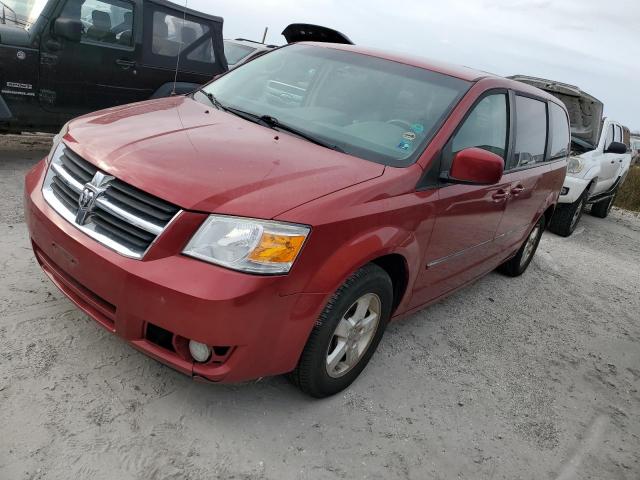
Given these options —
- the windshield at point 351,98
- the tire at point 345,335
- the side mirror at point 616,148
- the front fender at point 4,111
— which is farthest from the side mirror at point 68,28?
the side mirror at point 616,148

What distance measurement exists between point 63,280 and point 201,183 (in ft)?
2.85

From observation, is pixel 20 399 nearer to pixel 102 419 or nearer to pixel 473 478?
pixel 102 419

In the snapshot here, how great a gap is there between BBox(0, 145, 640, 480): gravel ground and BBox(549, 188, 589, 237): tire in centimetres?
380

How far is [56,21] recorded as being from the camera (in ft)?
18.3

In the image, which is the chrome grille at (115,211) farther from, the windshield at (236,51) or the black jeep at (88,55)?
the windshield at (236,51)

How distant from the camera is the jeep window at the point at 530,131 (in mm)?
4117

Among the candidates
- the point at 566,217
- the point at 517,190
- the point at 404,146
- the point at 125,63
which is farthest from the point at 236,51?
the point at 404,146

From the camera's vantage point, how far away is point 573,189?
25.7 ft

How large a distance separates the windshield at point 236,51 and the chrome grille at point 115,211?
703cm

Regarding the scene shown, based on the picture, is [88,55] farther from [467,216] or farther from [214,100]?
[467,216]

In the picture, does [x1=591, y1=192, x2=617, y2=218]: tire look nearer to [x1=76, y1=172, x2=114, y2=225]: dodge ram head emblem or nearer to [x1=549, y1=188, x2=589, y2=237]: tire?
[x1=549, y1=188, x2=589, y2=237]: tire

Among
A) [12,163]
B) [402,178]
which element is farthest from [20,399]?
[12,163]

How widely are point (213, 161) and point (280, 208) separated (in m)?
0.45

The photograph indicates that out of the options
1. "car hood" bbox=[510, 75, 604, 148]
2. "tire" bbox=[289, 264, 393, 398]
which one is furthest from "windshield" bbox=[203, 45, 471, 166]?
"car hood" bbox=[510, 75, 604, 148]
